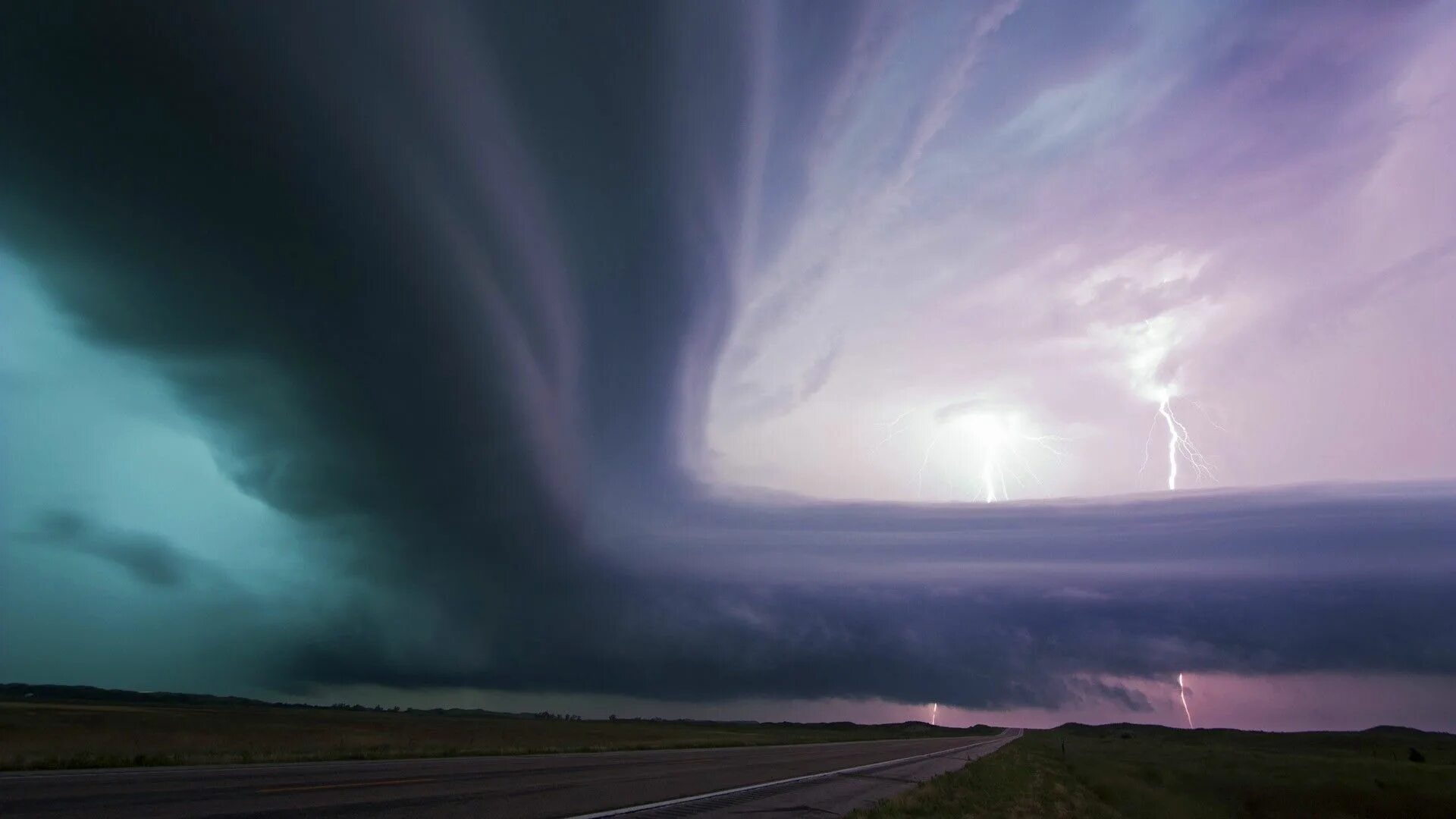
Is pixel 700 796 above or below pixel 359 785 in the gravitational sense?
below

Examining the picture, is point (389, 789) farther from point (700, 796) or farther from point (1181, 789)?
point (1181, 789)

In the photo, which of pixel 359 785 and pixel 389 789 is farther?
pixel 359 785

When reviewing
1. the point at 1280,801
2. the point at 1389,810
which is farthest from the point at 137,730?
the point at 1389,810

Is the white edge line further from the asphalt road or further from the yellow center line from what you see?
the yellow center line

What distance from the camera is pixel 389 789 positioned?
22.9 m

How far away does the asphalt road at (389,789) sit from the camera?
57.1 ft

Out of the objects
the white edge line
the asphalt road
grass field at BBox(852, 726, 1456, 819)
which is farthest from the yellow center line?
grass field at BBox(852, 726, 1456, 819)

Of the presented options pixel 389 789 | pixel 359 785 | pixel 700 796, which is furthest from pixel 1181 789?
pixel 359 785

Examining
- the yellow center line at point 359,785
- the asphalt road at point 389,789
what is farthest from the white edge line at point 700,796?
the yellow center line at point 359,785

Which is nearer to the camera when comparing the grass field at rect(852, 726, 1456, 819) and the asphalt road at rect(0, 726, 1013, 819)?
the asphalt road at rect(0, 726, 1013, 819)

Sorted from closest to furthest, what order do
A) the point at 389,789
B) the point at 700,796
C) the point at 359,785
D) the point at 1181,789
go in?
1. the point at 389,789
2. the point at 359,785
3. the point at 700,796
4. the point at 1181,789

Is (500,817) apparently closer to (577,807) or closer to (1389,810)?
(577,807)

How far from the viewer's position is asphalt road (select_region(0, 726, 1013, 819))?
1739cm

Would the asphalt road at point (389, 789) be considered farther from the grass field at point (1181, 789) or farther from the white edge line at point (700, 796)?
the grass field at point (1181, 789)
